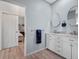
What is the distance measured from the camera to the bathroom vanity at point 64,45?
8.12ft

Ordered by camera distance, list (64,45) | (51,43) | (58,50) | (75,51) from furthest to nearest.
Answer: (51,43)
(58,50)
(64,45)
(75,51)

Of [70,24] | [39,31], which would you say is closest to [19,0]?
[39,31]

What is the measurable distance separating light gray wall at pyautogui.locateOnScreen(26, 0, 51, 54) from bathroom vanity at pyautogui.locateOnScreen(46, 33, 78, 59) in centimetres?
69

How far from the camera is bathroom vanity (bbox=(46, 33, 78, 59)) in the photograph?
2474mm

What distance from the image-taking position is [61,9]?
4.00m

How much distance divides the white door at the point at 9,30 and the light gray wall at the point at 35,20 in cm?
151

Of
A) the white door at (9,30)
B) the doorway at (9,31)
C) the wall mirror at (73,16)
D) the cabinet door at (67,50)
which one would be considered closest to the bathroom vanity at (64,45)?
the cabinet door at (67,50)

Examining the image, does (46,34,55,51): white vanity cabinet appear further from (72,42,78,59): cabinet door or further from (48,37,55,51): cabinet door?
(72,42,78,59): cabinet door

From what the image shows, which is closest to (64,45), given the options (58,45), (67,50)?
(67,50)

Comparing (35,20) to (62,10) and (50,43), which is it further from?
(62,10)

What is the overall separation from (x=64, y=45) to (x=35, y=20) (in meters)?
1.77

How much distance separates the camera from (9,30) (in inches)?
168

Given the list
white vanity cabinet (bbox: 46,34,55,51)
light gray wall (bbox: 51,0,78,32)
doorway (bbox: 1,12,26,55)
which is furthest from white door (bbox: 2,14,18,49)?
light gray wall (bbox: 51,0,78,32)

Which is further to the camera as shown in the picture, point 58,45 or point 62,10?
point 62,10
